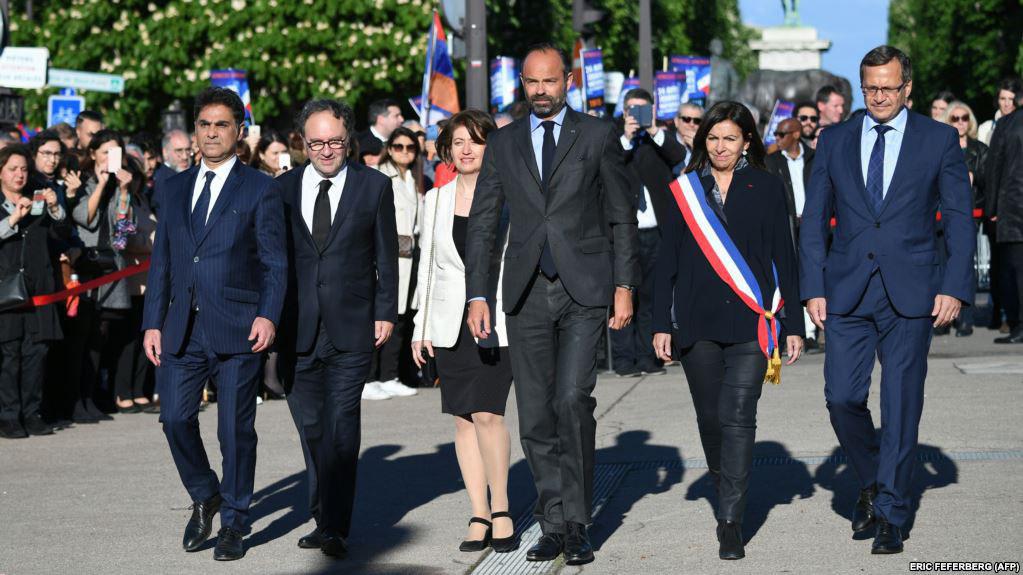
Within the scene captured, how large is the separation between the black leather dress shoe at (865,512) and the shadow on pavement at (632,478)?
1.03 metres

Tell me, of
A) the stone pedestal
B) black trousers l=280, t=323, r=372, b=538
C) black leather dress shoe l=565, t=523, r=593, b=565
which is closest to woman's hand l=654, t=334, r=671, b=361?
black leather dress shoe l=565, t=523, r=593, b=565

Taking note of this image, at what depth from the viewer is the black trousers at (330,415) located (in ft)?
23.7

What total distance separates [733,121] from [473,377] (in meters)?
1.54

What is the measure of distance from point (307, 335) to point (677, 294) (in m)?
1.57

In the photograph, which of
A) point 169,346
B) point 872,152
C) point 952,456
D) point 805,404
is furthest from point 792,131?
point 169,346

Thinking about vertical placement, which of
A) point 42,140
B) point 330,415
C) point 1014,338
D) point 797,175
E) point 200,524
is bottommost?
point 1014,338

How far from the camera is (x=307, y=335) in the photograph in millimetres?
7262

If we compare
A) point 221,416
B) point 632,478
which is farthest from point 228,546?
point 632,478

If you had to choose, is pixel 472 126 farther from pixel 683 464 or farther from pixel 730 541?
pixel 683 464

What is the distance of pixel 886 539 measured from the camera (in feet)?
22.2

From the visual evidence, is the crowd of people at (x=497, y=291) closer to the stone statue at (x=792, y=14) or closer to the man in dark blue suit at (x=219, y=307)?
the man in dark blue suit at (x=219, y=307)

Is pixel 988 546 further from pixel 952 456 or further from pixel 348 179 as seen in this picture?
pixel 348 179

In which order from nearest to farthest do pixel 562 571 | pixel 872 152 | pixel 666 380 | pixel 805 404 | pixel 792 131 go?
pixel 562 571
pixel 872 152
pixel 805 404
pixel 666 380
pixel 792 131

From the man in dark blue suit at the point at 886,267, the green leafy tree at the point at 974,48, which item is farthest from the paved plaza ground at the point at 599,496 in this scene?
the green leafy tree at the point at 974,48
